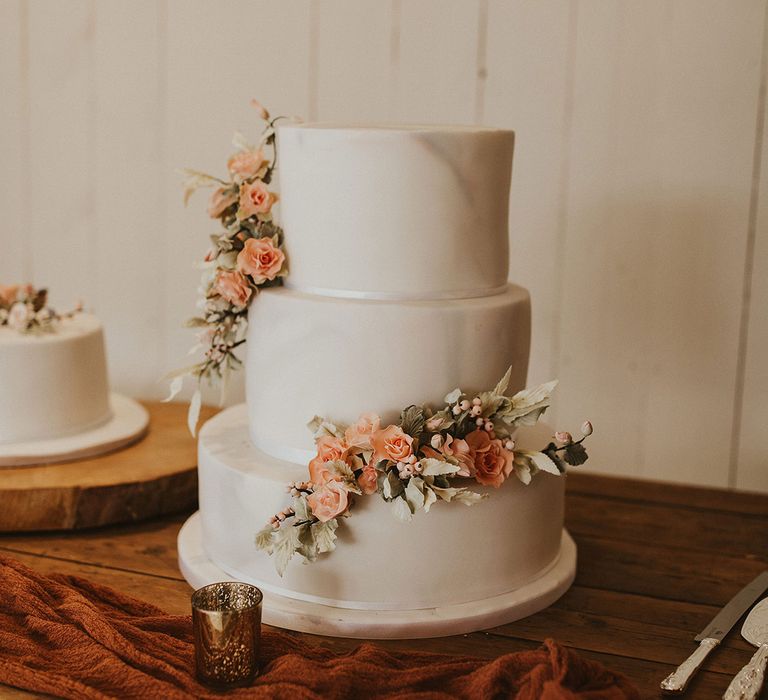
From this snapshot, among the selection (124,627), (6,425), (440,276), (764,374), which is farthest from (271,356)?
(764,374)

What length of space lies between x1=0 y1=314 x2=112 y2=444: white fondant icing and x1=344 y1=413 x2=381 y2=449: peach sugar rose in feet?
2.09

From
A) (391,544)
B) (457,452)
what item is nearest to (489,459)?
(457,452)

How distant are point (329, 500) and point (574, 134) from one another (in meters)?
0.94

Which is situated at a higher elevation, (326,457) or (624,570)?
(326,457)

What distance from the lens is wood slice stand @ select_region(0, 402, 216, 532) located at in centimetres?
142

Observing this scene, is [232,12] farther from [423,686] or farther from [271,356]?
[423,686]

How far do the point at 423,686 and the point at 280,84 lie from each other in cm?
128

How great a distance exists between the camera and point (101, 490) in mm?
1438

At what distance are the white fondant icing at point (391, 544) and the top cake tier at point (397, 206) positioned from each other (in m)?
0.25

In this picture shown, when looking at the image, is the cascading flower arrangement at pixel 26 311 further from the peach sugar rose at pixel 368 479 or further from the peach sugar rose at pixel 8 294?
the peach sugar rose at pixel 368 479

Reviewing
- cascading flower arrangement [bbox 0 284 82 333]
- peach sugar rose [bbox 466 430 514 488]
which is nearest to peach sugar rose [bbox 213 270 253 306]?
peach sugar rose [bbox 466 430 514 488]

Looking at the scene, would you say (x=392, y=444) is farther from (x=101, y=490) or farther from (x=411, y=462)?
(x=101, y=490)

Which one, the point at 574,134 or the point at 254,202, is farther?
the point at 574,134

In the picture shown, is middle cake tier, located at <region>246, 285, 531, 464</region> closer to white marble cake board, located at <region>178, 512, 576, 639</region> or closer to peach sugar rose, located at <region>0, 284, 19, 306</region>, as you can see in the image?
white marble cake board, located at <region>178, 512, 576, 639</region>
